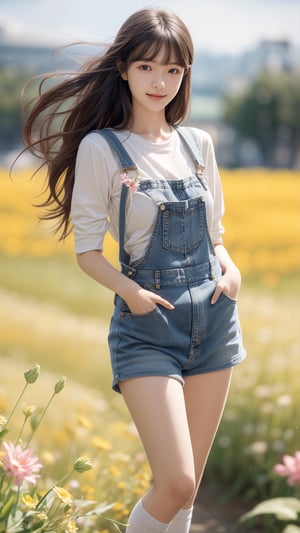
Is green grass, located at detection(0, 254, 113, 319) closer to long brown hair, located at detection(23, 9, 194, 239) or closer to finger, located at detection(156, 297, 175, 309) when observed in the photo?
long brown hair, located at detection(23, 9, 194, 239)

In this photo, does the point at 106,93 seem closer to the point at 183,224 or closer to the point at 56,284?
the point at 183,224

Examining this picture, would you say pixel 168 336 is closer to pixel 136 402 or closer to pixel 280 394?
pixel 136 402

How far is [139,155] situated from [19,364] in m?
3.04

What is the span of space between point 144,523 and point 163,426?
0.27 metres

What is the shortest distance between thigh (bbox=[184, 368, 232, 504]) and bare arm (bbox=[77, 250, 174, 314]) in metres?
0.24

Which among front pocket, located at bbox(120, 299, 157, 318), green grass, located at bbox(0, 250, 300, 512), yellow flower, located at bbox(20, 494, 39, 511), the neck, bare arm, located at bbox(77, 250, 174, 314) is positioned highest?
the neck

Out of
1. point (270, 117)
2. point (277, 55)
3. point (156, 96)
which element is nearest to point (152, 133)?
point (156, 96)

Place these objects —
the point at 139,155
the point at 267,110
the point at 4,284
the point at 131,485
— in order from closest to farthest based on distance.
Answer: the point at 139,155, the point at 131,485, the point at 4,284, the point at 267,110

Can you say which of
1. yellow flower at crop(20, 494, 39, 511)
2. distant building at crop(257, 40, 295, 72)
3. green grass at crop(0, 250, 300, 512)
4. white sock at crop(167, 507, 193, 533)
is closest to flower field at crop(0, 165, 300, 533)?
green grass at crop(0, 250, 300, 512)

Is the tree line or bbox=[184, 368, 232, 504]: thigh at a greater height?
bbox=[184, 368, 232, 504]: thigh

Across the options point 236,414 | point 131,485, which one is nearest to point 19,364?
point 236,414

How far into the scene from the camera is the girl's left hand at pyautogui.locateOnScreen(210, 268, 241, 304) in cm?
246

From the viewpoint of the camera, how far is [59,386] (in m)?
2.12

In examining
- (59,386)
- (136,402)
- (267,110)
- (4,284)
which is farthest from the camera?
(267,110)
